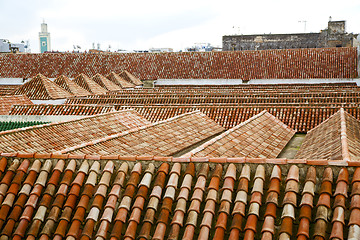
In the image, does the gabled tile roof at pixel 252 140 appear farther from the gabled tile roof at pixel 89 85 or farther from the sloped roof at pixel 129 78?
the sloped roof at pixel 129 78

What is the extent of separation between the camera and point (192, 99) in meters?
19.8

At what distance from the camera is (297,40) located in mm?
50969

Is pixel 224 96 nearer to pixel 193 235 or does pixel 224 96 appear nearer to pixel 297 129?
pixel 297 129

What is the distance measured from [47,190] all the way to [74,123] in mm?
6476

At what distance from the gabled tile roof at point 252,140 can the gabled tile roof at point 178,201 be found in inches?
79.9

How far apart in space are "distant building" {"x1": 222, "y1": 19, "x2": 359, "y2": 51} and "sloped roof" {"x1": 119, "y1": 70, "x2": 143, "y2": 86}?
66.0ft

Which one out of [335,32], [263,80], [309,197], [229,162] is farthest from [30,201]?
[335,32]

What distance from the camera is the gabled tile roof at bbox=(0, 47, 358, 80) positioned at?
34.4 metres

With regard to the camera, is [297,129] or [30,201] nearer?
[30,201]

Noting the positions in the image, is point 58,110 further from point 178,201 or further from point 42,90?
point 178,201

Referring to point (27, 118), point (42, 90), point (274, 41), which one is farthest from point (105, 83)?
point (274, 41)

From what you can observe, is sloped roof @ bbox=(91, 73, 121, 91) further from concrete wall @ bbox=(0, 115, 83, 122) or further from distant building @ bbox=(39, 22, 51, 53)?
distant building @ bbox=(39, 22, 51, 53)

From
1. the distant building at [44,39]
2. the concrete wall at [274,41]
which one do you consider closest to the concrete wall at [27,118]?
the concrete wall at [274,41]

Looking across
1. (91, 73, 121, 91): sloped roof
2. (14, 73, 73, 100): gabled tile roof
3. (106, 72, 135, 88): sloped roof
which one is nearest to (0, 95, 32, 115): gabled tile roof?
(14, 73, 73, 100): gabled tile roof
